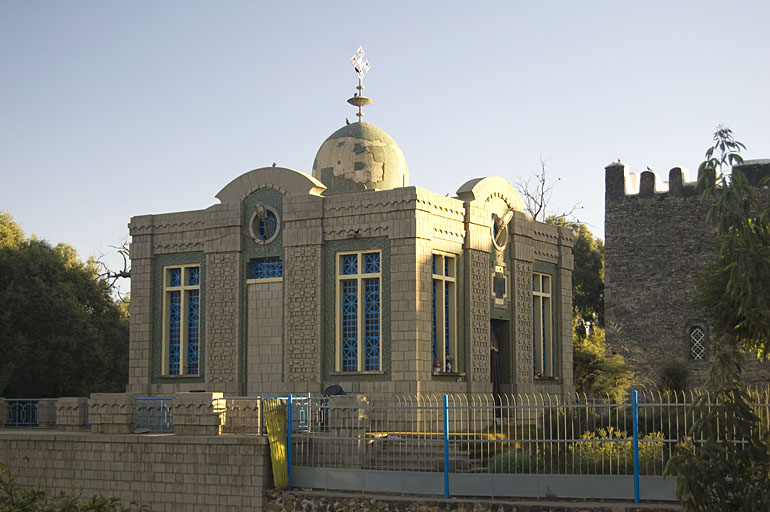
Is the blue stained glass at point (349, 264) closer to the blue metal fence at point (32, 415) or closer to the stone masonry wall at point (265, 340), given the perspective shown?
the stone masonry wall at point (265, 340)

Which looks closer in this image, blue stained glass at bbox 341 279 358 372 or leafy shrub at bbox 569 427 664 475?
leafy shrub at bbox 569 427 664 475

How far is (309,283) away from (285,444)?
222 inches

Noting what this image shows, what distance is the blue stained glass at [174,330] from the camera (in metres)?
24.6

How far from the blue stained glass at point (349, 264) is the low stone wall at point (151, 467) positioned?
5780 millimetres

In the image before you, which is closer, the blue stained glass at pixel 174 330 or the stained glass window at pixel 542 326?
the blue stained glass at pixel 174 330

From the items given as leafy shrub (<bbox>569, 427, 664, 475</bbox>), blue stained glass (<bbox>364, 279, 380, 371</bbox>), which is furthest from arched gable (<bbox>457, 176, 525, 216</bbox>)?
leafy shrub (<bbox>569, 427, 664, 475</bbox>)

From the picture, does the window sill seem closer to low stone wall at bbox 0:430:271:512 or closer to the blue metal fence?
low stone wall at bbox 0:430:271:512

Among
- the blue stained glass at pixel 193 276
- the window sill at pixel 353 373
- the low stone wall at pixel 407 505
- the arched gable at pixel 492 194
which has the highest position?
the arched gable at pixel 492 194

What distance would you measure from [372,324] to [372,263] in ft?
4.36

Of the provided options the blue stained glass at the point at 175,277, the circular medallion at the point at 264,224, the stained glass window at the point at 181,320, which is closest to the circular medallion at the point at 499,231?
the circular medallion at the point at 264,224

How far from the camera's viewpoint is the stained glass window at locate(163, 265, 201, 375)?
24422 millimetres

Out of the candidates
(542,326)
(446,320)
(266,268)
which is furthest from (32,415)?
(542,326)

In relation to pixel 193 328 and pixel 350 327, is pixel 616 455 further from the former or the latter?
pixel 193 328

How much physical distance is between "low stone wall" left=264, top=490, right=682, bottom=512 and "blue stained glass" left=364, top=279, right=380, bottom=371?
5.10 meters
